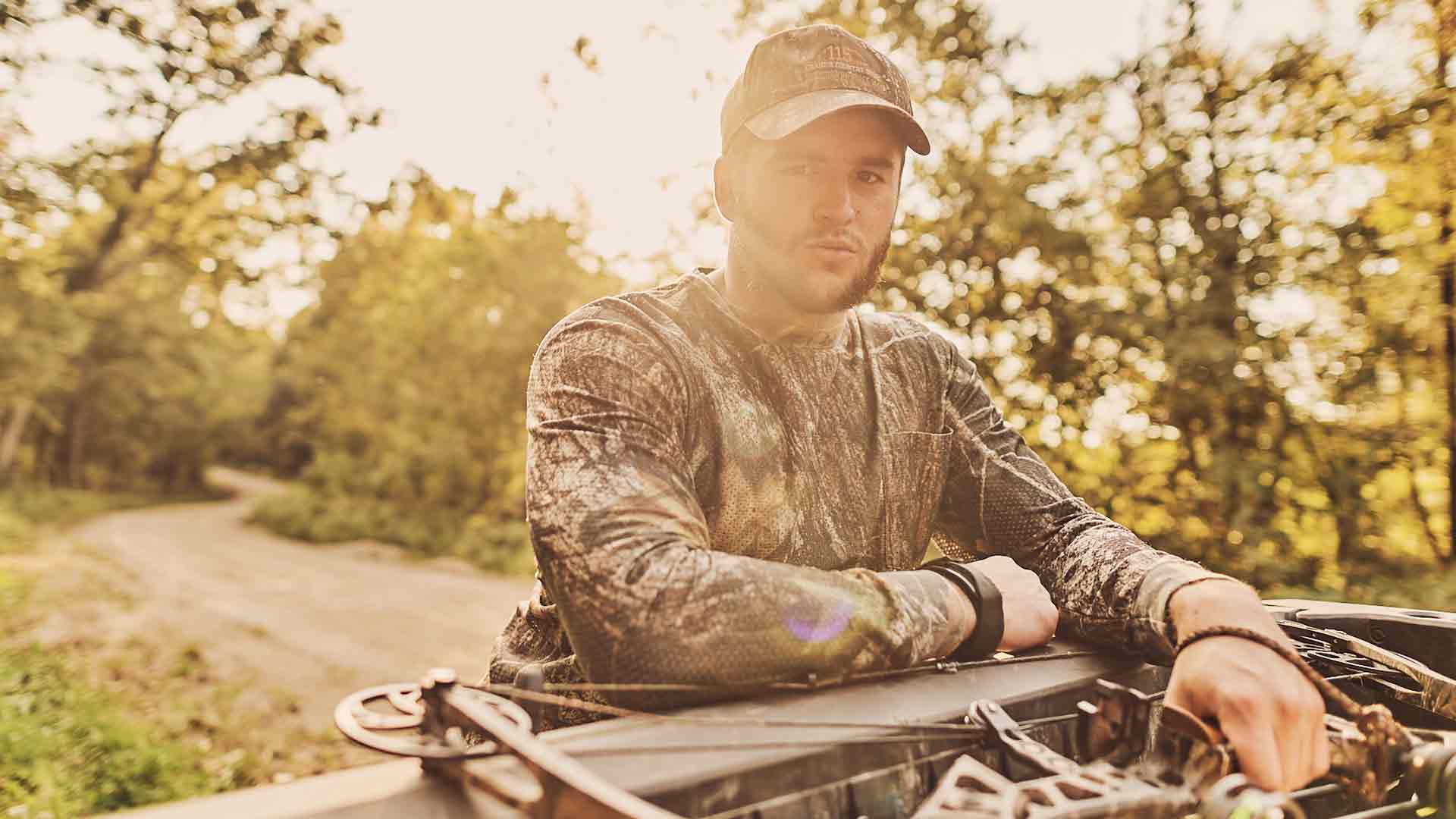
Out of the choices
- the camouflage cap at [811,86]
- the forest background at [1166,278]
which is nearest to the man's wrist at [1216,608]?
the camouflage cap at [811,86]

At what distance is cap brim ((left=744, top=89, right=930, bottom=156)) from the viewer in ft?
6.88

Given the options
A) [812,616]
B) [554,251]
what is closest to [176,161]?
[554,251]

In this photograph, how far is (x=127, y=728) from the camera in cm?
563

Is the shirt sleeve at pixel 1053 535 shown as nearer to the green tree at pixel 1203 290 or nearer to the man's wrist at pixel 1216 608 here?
the man's wrist at pixel 1216 608

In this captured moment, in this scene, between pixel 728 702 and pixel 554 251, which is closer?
pixel 728 702

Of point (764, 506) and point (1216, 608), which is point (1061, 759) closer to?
point (1216, 608)

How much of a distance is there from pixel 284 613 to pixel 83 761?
22.2 feet

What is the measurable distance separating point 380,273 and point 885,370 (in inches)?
460

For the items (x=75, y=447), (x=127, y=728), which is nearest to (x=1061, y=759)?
(x=127, y=728)

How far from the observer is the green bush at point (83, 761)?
463 centimetres

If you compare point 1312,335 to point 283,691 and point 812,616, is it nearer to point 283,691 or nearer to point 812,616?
point 812,616

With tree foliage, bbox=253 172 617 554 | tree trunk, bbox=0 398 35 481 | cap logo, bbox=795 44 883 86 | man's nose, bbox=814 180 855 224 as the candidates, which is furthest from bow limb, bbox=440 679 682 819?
tree trunk, bbox=0 398 35 481

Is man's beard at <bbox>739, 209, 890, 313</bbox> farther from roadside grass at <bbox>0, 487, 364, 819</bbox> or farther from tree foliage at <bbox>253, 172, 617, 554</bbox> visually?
tree foliage at <bbox>253, 172, 617, 554</bbox>

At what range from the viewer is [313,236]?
417 inches
